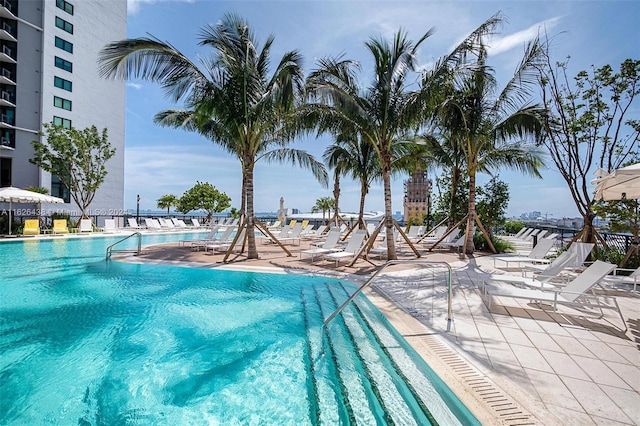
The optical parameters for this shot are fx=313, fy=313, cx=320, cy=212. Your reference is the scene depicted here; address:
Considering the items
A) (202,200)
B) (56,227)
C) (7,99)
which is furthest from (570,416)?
(7,99)

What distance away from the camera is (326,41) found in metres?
12.6

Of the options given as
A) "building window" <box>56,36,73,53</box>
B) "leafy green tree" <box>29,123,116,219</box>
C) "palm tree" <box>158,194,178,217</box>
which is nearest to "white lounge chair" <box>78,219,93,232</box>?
"leafy green tree" <box>29,123,116,219</box>

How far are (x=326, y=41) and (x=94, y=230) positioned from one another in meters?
19.1

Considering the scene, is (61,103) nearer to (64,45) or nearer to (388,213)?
(64,45)

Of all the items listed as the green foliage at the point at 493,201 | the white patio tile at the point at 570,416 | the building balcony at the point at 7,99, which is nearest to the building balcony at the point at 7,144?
the building balcony at the point at 7,99

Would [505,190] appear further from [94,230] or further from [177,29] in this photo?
[94,230]

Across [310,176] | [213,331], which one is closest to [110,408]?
[213,331]

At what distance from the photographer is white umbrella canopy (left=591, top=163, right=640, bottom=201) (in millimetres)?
5232

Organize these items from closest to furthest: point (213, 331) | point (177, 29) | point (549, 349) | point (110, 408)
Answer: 1. point (110, 408)
2. point (549, 349)
3. point (213, 331)
4. point (177, 29)

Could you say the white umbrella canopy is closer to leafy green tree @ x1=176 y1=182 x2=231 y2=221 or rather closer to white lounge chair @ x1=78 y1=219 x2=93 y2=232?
white lounge chair @ x1=78 y1=219 x2=93 y2=232

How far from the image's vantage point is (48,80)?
26.7m

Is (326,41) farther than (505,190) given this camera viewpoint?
No

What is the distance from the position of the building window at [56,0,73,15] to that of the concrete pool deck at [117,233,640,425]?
37.5m

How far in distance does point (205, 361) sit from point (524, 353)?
3.88 m
